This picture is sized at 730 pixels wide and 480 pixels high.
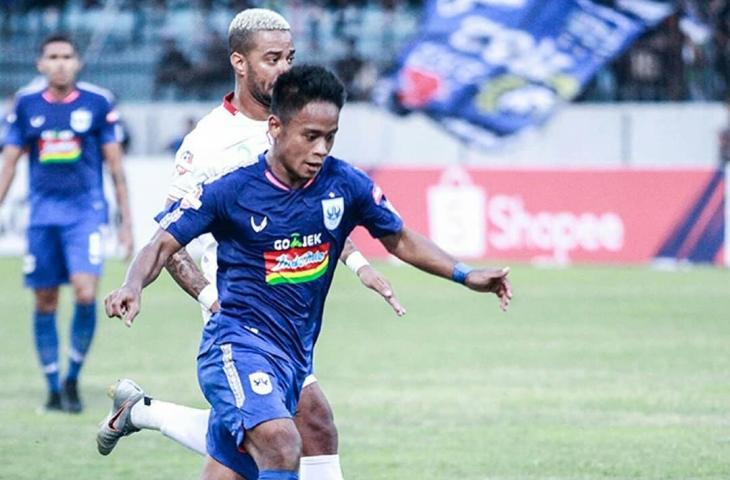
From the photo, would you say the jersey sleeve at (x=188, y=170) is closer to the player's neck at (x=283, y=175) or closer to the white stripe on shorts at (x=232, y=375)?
the player's neck at (x=283, y=175)

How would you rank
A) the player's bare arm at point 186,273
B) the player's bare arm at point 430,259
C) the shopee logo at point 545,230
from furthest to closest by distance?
the shopee logo at point 545,230
the player's bare arm at point 186,273
the player's bare arm at point 430,259

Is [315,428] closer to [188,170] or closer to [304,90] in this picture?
[188,170]

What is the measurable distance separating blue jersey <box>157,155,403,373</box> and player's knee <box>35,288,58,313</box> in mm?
5490

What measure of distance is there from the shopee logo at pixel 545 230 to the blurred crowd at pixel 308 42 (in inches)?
154

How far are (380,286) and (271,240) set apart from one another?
0.73 m

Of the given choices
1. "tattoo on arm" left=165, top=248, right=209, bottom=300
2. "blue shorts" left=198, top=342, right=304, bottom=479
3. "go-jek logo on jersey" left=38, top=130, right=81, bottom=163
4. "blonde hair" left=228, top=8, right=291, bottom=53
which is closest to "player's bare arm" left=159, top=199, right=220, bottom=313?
"tattoo on arm" left=165, top=248, right=209, bottom=300

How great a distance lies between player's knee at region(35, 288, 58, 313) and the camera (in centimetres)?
1216

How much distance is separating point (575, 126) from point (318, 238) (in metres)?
20.5

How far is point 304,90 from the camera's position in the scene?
6590 millimetres

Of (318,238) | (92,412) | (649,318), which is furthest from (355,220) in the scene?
(649,318)

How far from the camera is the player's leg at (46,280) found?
12.0 meters

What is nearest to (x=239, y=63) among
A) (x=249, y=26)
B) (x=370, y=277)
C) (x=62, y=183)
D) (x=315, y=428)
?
(x=249, y=26)

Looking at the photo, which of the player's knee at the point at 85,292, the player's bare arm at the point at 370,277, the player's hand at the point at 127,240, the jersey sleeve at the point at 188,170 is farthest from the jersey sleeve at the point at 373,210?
the player's knee at the point at 85,292

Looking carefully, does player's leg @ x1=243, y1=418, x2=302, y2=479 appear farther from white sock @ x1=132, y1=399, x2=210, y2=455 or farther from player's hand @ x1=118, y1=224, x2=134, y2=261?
player's hand @ x1=118, y1=224, x2=134, y2=261
